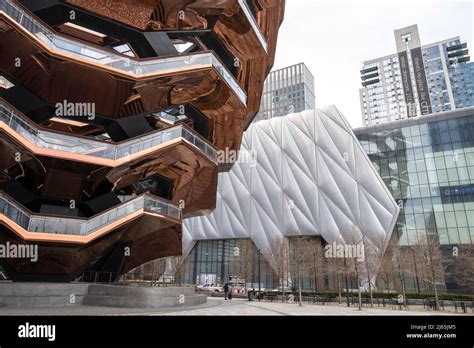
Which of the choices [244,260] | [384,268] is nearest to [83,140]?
[384,268]

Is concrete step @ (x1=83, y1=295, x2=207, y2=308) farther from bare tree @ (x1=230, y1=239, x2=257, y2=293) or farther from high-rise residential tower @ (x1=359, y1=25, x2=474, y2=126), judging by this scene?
high-rise residential tower @ (x1=359, y1=25, x2=474, y2=126)

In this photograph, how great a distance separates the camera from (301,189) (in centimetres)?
4884

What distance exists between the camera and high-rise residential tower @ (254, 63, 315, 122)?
124 m

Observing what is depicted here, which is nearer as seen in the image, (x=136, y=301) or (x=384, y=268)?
(x=136, y=301)

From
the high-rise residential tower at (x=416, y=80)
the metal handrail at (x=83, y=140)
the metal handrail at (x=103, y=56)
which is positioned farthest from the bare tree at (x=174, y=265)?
the high-rise residential tower at (x=416, y=80)

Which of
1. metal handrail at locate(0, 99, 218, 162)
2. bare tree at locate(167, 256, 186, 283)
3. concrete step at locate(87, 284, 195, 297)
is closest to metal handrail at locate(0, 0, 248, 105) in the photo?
metal handrail at locate(0, 99, 218, 162)

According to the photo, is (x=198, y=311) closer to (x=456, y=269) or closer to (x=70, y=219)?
(x=70, y=219)

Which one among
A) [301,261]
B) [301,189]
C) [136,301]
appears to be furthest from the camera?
[301,189]

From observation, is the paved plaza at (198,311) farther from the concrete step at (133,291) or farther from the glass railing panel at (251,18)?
the glass railing panel at (251,18)

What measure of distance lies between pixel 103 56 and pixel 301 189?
3642cm

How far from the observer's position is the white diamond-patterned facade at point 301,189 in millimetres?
45031

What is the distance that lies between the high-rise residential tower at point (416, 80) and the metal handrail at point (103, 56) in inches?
4304
